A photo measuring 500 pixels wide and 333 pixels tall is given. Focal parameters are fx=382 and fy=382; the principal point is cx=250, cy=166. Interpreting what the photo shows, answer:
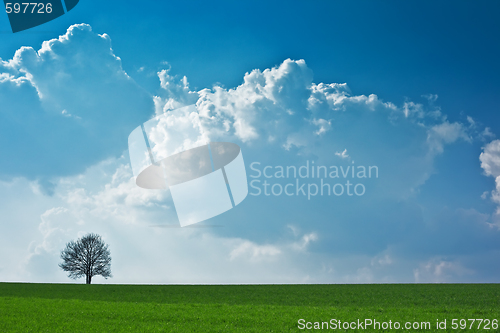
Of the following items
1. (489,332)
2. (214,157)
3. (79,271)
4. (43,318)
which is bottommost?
(489,332)

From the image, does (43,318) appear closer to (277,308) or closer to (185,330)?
(185,330)

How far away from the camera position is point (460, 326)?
18.0 m

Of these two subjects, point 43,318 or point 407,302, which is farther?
point 407,302

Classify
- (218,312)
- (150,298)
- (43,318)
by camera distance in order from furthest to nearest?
(150,298) < (218,312) < (43,318)

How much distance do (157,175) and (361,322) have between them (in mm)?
14020

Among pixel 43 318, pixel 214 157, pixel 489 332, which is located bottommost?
pixel 489 332

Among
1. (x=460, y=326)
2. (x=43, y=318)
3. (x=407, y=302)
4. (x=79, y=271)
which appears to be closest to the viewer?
(x=460, y=326)

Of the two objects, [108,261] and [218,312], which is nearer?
[218,312]

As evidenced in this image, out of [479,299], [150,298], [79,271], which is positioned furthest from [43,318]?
[79,271]

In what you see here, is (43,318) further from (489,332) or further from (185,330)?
(489,332)

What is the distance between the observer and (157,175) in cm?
2339

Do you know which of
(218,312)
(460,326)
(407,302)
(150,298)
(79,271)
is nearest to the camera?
(460,326)

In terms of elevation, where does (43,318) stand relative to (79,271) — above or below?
below

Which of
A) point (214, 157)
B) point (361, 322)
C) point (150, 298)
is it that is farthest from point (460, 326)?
point (150, 298)
